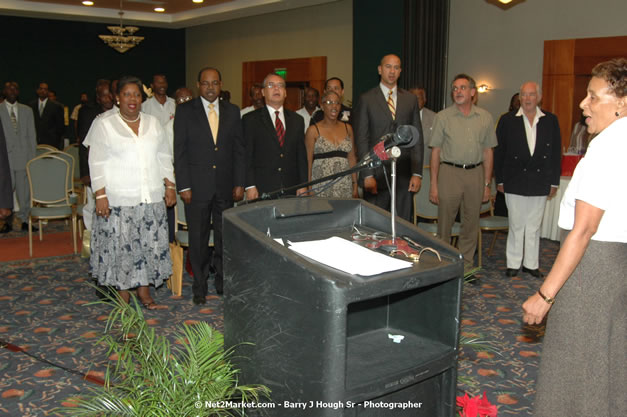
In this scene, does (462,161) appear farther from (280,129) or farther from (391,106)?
(280,129)

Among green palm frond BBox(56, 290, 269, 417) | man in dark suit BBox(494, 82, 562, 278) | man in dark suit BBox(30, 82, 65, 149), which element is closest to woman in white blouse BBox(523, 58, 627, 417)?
green palm frond BBox(56, 290, 269, 417)

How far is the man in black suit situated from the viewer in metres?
3.69

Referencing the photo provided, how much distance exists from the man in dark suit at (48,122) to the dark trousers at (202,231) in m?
7.04

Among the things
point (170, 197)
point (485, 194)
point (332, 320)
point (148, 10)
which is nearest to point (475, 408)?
point (332, 320)

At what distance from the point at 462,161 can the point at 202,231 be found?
2.38 m

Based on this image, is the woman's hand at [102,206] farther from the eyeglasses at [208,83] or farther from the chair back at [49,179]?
the chair back at [49,179]

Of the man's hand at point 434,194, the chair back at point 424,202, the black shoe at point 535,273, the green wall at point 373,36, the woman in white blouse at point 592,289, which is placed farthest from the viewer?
the green wall at point 373,36

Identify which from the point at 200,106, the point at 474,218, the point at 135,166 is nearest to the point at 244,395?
A: the point at 135,166

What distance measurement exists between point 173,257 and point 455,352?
3780mm

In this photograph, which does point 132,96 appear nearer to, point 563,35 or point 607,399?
point 607,399

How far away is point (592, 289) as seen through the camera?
225 cm

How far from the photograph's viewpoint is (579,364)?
2.28 metres

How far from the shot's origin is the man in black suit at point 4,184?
12.1ft

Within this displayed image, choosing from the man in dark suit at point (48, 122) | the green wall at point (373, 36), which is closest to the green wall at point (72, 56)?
the man in dark suit at point (48, 122)
